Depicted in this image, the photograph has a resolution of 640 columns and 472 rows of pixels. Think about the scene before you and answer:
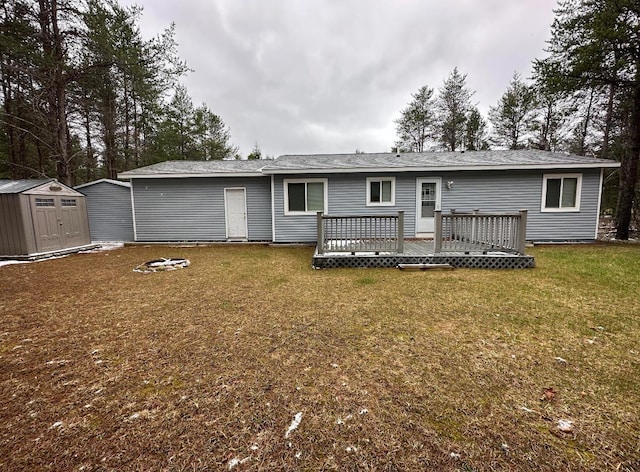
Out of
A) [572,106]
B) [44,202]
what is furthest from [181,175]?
[572,106]

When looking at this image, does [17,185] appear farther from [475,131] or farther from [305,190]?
[475,131]

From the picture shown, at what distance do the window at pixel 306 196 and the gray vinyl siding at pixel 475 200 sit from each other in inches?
6.7

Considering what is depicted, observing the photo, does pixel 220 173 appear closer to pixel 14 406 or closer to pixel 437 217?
pixel 437 217

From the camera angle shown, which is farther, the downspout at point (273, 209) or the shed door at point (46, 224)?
the downspout at point (273, 209)

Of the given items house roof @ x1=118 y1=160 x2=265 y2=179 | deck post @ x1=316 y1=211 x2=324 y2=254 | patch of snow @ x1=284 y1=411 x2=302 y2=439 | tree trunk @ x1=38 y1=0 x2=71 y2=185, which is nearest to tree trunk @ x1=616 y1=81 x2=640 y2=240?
deck post @ x1=316 y1=211 x2=324 y2=254

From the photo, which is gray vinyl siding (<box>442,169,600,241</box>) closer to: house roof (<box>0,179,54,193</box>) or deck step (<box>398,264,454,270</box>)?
deck step (<box>398,264,454,270</box>)

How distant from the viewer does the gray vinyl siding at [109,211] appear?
10492mm

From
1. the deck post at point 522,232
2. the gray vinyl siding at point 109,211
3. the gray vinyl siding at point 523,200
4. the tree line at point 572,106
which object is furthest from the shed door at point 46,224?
the tree line at point 572,106

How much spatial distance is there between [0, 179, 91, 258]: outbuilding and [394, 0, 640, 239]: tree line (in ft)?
47.4

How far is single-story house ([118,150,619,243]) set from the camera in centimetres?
874

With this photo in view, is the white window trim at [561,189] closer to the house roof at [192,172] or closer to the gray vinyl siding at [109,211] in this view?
the house roof at [192,172]

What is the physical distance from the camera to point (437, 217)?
5.92 meters

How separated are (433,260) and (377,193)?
3750 mm

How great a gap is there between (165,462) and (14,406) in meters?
1.43
